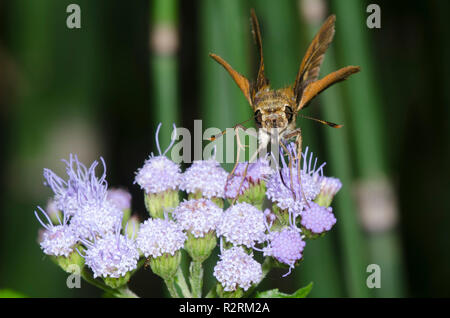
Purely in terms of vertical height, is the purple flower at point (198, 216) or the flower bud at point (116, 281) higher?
the purple flower at point (198, 216)

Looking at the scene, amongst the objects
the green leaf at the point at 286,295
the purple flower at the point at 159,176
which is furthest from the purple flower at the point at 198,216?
the green leaf at the point at 286,295

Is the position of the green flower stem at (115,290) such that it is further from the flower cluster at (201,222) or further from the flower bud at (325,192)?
the flower bud at (325,192)

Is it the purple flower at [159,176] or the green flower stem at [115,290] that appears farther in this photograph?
the purple flower at [159,176]

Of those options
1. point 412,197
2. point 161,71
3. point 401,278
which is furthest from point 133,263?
point 412,197

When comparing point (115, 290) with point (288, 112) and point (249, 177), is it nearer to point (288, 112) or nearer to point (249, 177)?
point (249, 177)

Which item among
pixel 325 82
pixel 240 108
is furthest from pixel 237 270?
pixel 240 108

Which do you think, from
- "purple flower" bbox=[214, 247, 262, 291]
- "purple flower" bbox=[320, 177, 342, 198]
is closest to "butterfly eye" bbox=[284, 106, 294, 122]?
"purple flower" bbox=[320, 177, 342, 198]
